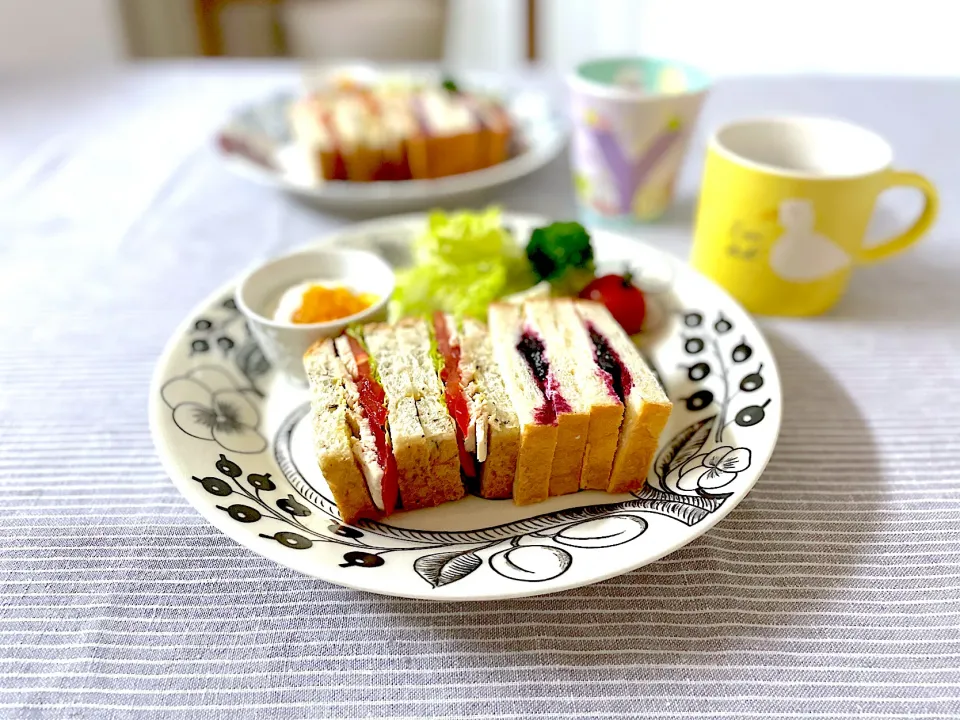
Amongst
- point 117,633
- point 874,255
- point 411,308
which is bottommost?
point 117,633

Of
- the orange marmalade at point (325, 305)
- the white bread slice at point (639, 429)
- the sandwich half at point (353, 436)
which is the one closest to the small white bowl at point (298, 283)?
the orange marmalade at point (325, 305)

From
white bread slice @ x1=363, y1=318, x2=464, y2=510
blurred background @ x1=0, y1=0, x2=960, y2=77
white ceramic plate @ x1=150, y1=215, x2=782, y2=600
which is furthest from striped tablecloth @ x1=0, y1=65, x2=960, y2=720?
blurred background @ x1=0, y1=0, x2=960, y2=77

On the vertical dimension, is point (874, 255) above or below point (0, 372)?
above

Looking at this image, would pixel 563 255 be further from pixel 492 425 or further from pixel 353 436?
pixel 353 436

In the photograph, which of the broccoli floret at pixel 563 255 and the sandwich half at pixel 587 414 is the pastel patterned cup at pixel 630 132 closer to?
the broccoli floret at pixel 563 255

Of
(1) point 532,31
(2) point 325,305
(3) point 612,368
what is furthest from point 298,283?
(1) point 532,31

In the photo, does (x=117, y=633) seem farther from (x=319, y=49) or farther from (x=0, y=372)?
(x=319, y=49)

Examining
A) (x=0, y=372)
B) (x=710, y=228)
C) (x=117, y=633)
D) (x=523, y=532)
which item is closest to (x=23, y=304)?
(x=0, y=372)
